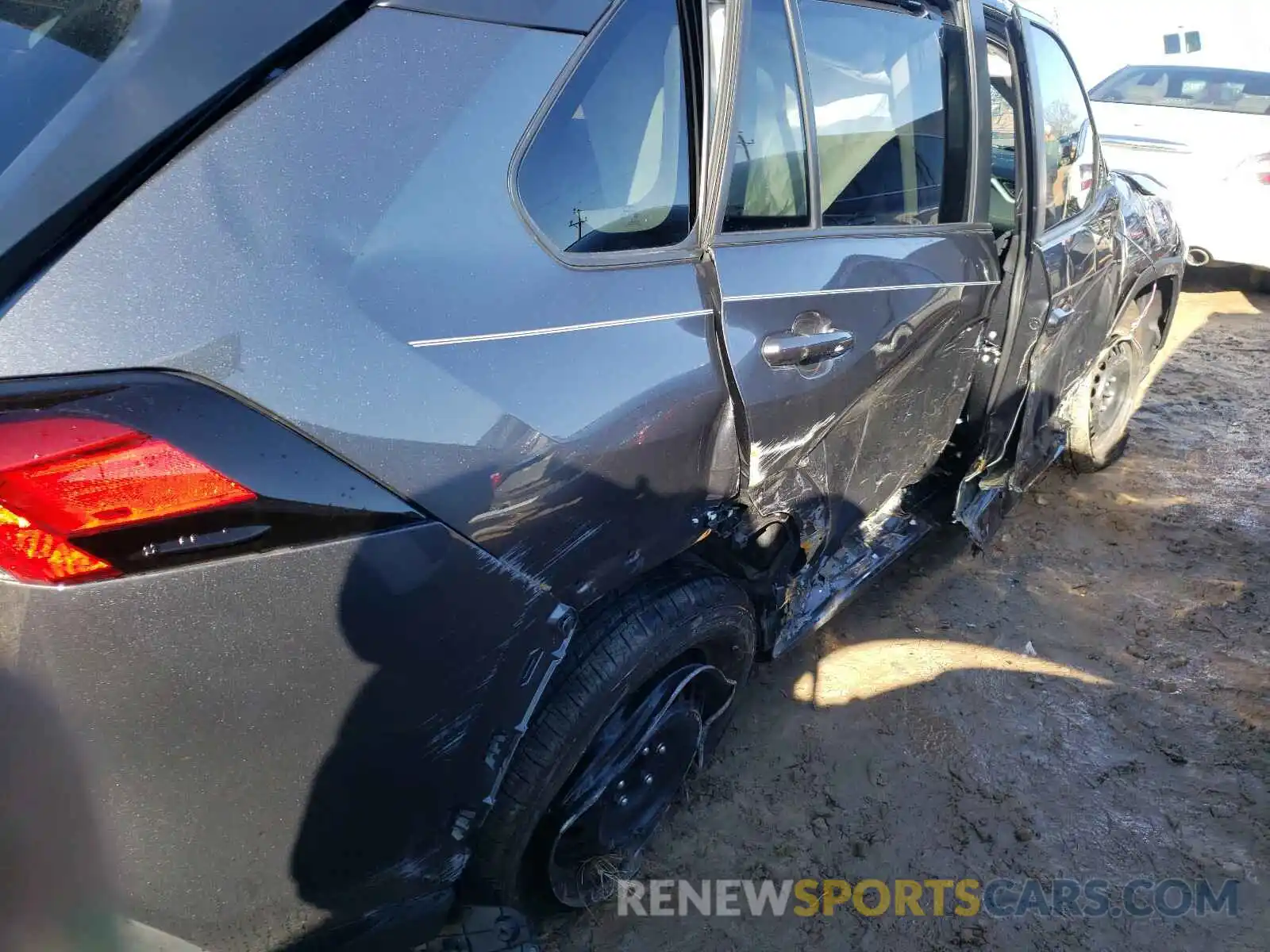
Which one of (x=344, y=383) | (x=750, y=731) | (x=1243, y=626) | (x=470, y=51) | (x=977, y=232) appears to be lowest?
(x=1243, y=626)

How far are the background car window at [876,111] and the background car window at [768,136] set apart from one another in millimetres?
88

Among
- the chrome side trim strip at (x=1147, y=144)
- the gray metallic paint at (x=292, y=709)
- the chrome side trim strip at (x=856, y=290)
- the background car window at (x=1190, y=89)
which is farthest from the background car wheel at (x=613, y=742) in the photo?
the background car window at (x=1190, y=89)

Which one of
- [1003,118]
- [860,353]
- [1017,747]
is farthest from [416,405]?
[1003,118]

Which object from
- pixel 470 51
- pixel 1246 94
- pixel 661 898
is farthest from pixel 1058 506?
pixel 1246 94

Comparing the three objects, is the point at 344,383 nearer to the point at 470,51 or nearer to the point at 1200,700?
the point at 470,51

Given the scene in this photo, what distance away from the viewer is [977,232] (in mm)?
2654

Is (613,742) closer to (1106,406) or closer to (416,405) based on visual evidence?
(416,405)

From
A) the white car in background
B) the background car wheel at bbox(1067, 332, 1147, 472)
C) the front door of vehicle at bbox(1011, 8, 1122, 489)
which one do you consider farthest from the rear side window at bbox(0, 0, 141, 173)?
the white car in background

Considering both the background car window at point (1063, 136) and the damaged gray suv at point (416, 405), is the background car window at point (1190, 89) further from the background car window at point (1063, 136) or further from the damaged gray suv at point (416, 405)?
the damaged gray suv at point (416, 405)

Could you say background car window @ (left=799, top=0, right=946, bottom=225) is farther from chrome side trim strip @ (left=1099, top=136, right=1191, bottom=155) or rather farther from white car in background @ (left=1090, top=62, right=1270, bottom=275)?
chrome side trim strip @ (left=1099, top=136, right=1191, bottom=155)

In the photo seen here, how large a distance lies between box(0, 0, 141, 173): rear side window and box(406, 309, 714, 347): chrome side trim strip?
20.8 inches

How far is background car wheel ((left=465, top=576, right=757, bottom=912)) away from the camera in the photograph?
5.77 ft

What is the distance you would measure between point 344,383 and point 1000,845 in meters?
2.14

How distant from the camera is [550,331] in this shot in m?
1.45
